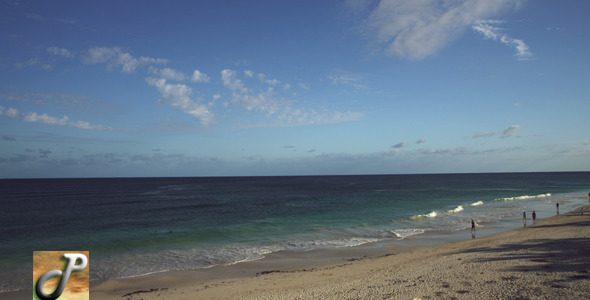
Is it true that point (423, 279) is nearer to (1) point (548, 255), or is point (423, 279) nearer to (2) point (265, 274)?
(1) point (548, 255)

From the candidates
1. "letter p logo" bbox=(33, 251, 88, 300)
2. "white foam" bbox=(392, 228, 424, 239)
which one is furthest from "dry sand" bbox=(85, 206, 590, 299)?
"letter p logo" bbox=(33, 251, 88, 300)

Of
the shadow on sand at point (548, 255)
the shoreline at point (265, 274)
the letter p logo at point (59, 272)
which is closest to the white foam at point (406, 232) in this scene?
the shoreline at point (265, 274)

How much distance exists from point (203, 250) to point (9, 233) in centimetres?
2136

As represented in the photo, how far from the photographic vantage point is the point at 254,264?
60.4 feet

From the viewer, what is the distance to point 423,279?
12.7 metres

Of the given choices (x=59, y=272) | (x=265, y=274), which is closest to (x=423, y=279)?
(x=265, y=274)

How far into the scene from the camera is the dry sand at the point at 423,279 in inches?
426

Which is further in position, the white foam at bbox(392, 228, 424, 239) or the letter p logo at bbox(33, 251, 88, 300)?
the white foam at bbox(392, 228, 424, 239)

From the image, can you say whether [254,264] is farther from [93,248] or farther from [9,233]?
[9,233]

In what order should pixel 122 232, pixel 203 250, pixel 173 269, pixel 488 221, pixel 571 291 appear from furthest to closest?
1. pixel 488 221
2. pixel 122 232
3. pixel 203 250
4. pixel 173 269
5. pixel 571 291

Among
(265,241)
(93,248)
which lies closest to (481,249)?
(265,241)

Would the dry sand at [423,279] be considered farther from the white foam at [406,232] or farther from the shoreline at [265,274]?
the white foam at [406,232]

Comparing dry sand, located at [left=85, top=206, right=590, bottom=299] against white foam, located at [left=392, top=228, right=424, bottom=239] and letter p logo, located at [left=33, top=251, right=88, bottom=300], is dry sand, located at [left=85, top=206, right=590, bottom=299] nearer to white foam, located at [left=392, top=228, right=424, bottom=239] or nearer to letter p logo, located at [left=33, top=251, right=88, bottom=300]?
white foam, located at [left=392, top=228, right=424, bottom=239]

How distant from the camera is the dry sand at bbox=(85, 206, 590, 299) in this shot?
1082cm
